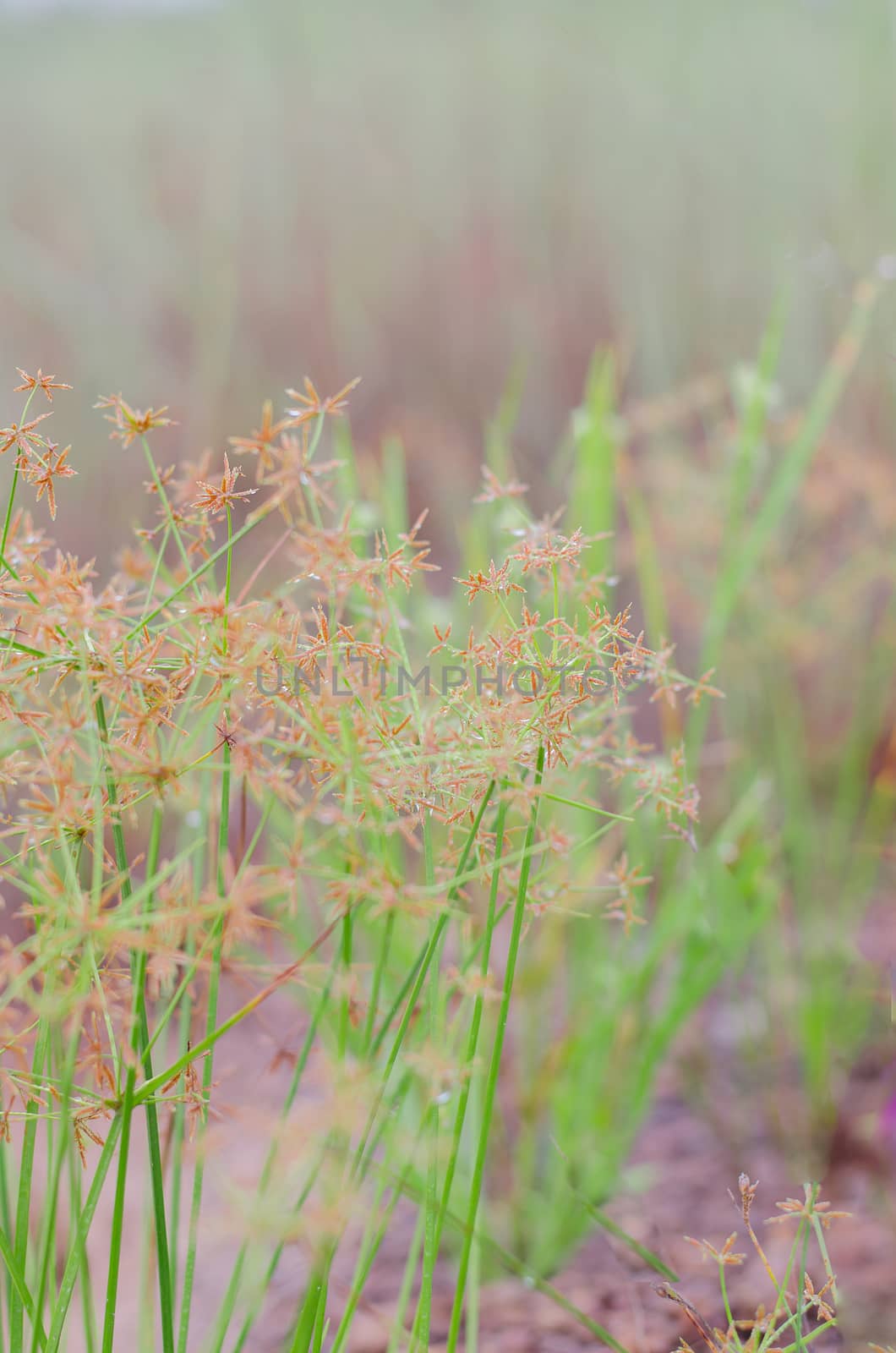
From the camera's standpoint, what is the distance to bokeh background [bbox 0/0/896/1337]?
1.70m

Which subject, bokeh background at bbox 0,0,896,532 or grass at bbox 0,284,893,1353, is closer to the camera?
grass at bbox 0,284,893,1353

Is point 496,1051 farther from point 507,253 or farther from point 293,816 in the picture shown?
point 507,253

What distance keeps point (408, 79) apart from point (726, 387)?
1.16 meters

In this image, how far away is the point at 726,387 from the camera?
1.89 m

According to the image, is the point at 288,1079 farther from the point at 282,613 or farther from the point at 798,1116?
the point at 282,613

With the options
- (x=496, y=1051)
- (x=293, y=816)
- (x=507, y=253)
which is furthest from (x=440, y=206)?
(x=496, y=1051)

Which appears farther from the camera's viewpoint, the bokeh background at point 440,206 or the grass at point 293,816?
the bokeh background at point 440,206


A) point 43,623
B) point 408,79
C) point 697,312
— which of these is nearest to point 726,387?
point 697,312

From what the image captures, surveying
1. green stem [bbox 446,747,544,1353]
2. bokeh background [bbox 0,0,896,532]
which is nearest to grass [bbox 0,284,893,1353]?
green stem [bbox 446,747,544,1353]

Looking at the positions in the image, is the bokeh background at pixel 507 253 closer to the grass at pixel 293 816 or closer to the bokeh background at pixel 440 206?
the bokeh background at pixel 440 206

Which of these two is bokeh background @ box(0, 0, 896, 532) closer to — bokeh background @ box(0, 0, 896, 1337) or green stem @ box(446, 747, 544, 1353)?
bokeh background @ box(0, 0, 896, 1337)

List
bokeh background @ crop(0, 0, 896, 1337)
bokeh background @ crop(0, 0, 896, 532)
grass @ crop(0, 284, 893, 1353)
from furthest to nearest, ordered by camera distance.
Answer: bokeh background @ crop(0, 0, 896, 532)
bokeh background @ crop(0, 0, 896, 1337)
grass @ crop(0, 284, 893, 1353)

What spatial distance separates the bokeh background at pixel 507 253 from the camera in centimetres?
170

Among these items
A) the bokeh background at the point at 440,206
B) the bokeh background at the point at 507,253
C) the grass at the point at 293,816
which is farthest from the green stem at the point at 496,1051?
the bokeh background at the point at 440,206
